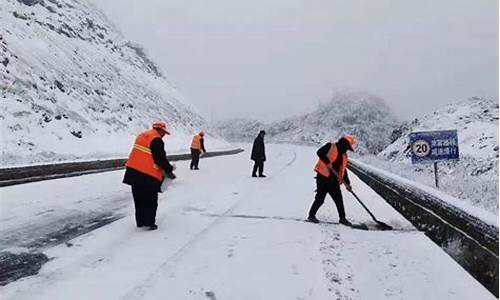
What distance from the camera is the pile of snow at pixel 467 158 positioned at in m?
11.8

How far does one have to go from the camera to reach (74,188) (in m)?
13.2

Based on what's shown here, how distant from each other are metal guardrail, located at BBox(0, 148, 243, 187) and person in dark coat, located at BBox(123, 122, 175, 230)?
639 centimetres

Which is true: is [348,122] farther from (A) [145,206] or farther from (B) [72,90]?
(A) [145,206]

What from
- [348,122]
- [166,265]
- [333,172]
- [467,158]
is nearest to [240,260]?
[166,265]

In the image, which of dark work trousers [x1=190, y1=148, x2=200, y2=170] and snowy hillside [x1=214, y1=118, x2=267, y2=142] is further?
snowy hillside [x1=214, y1=118, x2=267, y2=142]

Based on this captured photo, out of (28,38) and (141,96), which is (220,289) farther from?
(141,96)

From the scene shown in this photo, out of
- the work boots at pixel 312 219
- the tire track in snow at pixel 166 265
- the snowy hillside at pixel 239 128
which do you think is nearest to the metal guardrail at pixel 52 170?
the tire track in snow at pixel 166 265

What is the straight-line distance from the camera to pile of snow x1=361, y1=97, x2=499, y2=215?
1183 centimetres

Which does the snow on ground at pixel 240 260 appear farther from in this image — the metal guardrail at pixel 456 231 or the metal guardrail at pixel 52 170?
the metal guardrail at pixel 52 170

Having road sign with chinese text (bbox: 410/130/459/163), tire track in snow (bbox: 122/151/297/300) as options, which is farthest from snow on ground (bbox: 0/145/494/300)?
road sign with chinese text (bbox: 410/130/459/163)

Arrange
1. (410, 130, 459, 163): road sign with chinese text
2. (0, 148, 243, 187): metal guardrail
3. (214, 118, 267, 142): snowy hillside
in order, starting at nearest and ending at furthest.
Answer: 1. (410, 130, 459, 163): road sign with chinese text
2. (0, 148, 243, 187): metal guardrail
3. (214, 118, 267, 142): snowy hillside

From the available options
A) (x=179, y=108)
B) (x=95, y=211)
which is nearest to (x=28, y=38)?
(x=179, y=108)

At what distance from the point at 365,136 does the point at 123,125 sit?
259ft

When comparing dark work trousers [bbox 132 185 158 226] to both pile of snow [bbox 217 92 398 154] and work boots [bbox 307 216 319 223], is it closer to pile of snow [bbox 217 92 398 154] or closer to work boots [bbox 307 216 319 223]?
work boots [bbox 307 216 319 223]
